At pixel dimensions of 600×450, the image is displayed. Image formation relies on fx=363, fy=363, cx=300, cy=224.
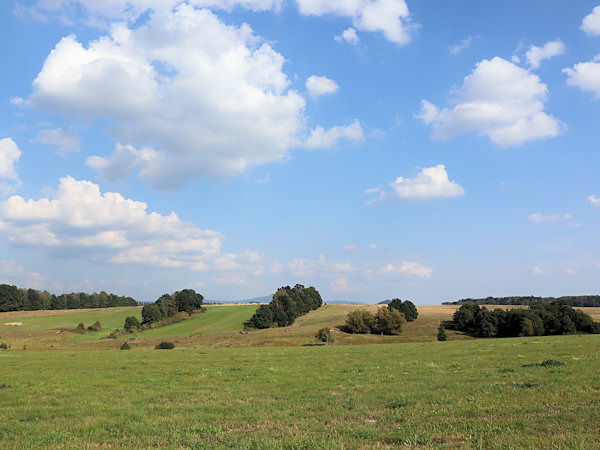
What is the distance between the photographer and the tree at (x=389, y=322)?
9794cm

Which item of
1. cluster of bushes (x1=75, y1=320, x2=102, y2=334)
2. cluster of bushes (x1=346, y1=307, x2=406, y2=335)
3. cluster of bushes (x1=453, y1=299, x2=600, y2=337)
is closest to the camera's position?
cluster of bushes (x1=453, y1=299, x2=600, y2=337)

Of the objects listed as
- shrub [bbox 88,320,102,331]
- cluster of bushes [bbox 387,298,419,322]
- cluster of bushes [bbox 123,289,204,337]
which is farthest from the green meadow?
shrub [bbox 88,320,102,331]

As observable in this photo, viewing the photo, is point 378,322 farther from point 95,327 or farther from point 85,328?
point 85,328

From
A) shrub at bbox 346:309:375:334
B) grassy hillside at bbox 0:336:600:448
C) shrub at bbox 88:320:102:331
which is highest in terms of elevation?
grassy hillside at bbox 0:336:600:448

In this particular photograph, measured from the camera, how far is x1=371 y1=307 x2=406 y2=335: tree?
97.9 meters

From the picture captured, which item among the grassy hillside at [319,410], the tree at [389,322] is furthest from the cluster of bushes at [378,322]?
the grassy hillside at [319,410]

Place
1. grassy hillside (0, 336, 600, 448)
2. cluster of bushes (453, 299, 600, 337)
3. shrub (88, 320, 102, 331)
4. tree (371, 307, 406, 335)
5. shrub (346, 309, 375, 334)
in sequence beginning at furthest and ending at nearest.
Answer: shrub (88, 320, 102, 331) → shrub (346, 309, 375, 334) → tree (371, 307, 406, 335) → cluster of bushes (453, 299, 600, 337) → grassy hillside (0, 336, 600, 448)

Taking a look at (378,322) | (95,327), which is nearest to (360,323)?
(378,322)

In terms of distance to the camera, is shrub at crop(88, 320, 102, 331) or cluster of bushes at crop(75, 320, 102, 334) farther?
shrub at crop(88, 320, 102, 331)

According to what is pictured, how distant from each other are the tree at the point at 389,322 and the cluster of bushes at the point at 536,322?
1890 centimetres

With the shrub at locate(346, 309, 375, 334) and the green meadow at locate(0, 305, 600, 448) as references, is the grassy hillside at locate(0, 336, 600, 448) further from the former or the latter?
the shrub at locate(346, 309, 375, 334)

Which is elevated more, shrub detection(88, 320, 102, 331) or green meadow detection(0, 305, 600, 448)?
green meadow detection(0, 305, 600, 448)

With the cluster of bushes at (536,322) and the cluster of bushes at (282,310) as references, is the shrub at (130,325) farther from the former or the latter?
the cluster of bushes at (536,322)

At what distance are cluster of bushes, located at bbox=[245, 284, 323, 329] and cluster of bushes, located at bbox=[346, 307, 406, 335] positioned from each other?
91.2ft
